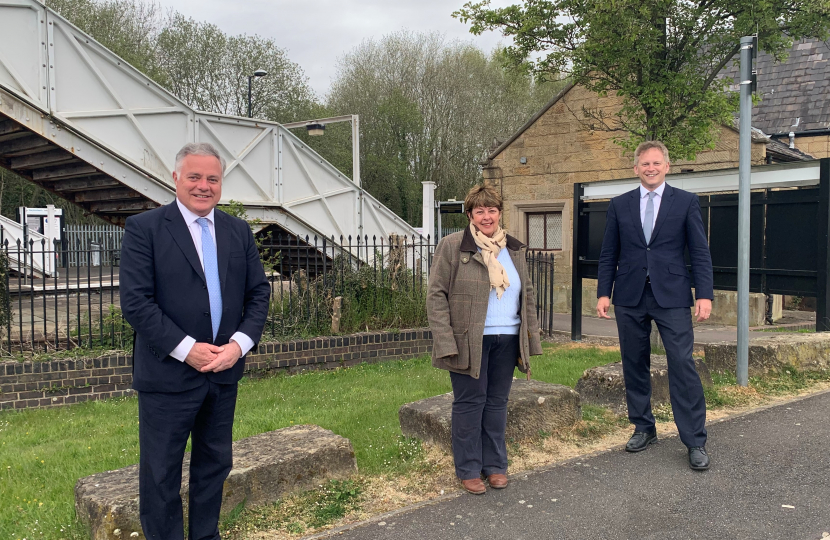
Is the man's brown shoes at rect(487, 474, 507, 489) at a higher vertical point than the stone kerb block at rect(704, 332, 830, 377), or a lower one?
lower

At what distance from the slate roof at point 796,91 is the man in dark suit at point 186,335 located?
620 inches

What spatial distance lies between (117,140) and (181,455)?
6.78m

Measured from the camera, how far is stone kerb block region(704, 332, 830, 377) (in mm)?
6293

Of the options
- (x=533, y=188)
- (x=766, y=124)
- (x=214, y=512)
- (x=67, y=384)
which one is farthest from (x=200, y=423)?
(x=766, y=124)

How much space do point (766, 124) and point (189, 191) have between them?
16.7 meters

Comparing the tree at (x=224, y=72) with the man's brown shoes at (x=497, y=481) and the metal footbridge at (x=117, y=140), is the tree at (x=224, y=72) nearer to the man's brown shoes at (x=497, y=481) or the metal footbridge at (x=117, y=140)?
the metal footbridge at (x=117, y=140)

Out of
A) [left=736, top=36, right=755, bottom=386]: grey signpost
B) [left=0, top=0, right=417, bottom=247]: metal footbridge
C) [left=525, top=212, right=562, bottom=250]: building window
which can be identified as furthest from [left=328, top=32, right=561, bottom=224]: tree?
[left=736, top=36, right=755, bottom=386]: grey signpost

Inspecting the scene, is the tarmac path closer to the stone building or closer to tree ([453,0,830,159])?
tree ([453,0,830,159])

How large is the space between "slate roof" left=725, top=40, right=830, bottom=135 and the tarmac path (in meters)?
13.4

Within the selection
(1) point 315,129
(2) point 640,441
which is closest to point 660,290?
(2) point 640,441

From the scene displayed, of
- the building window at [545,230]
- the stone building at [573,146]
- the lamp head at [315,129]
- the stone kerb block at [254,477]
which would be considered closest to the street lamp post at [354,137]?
the lamp head at [315,129]

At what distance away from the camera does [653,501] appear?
3.58 metres

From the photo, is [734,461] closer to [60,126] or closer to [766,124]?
[60,126]

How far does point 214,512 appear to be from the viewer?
2.95m
